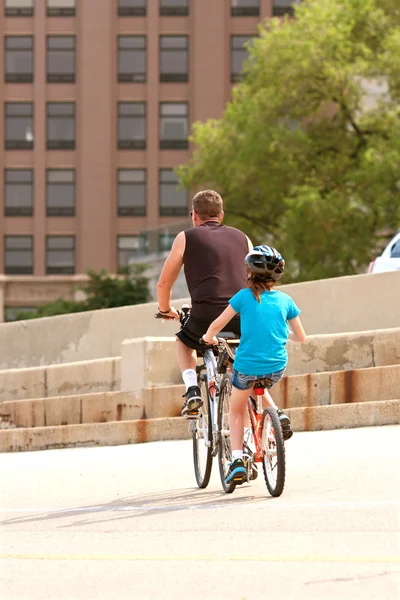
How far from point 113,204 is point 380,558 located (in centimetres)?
6866

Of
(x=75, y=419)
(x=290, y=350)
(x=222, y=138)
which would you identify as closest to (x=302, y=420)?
(x=290, y=350)

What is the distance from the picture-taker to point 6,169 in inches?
2931

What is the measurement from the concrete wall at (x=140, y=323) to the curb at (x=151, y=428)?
12.7 feet

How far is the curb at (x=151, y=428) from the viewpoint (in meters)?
12.6

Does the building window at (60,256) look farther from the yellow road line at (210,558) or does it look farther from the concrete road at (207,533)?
the yellow road line at (210,558)

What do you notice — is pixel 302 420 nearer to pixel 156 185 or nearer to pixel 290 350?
pixel 290 350

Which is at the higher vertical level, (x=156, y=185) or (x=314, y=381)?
(x=156, y=185)

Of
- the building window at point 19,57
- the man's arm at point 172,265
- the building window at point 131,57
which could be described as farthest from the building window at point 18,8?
the man's arm at point 172,265

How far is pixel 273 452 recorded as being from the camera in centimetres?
773

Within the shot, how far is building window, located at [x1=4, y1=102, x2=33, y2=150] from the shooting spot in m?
74.4

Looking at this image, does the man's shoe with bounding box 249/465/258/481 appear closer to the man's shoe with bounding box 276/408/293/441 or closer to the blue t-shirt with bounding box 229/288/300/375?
the man's shoe with bounding box 276/408/293/441

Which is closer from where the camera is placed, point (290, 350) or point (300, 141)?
point (290, 350)

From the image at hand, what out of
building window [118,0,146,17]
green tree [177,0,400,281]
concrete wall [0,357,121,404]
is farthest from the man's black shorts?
building window [118,0,146,17]

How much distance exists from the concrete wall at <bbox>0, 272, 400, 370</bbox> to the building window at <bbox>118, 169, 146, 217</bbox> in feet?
162
